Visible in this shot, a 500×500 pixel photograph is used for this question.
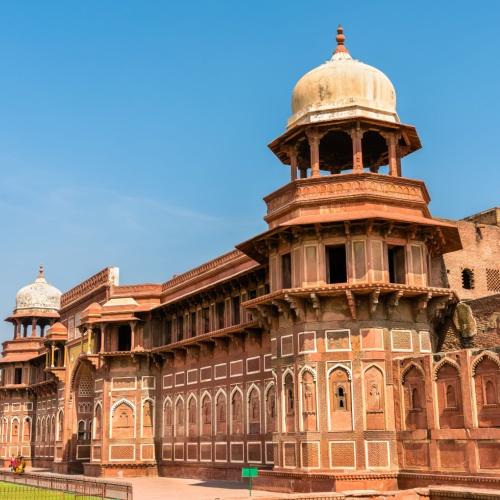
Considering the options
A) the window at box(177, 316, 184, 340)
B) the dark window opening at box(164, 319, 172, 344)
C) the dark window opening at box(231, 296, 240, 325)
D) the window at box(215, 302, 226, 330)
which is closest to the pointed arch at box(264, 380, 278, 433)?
the dark window opening at box(231, 296, 240, 325)

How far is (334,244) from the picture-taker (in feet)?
71.1

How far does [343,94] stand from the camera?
922 inches

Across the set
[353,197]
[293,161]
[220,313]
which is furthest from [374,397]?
[220,313]

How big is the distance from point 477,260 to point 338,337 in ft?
56.3

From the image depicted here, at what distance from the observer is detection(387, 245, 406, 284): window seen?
72.1 feet

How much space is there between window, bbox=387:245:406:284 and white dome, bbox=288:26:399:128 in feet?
13.0

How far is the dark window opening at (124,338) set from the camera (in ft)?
120

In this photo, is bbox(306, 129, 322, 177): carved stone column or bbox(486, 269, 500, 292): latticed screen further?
bbox(486, 269, 500, 292): latticed screen

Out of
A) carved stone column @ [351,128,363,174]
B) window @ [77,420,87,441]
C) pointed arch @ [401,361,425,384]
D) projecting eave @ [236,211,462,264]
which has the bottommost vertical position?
window @ [77,420,87,441]

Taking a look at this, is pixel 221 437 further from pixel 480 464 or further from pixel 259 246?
Result: pixel 480 464

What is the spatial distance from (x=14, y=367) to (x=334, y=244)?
38833mm

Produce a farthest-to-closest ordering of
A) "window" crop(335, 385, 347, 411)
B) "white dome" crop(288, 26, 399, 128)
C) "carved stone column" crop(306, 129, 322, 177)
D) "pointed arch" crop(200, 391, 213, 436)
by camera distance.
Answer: "pointed arch" crop(200, 391, 213, 436) < "white dome" crop(288, 26, 399, 128) < "carved stone column" crop(306, 129, 322, 177) < "window" crop(335, 385, 347, 411)

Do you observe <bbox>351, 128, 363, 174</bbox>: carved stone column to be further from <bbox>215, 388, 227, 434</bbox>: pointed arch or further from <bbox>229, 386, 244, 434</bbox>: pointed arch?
<bbox>215, 388, 227, 434</bbox>: pointed arch

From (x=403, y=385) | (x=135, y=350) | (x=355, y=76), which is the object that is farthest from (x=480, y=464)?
(x=135, y=350)
